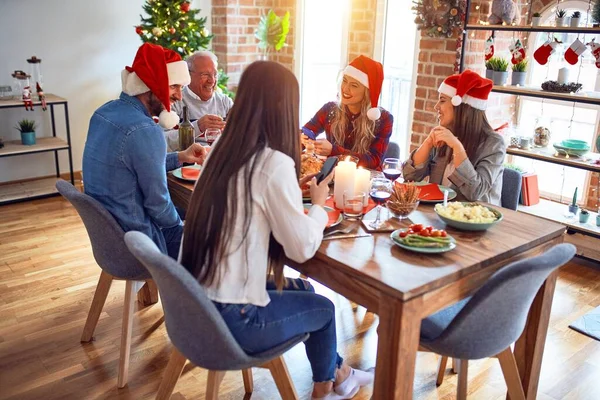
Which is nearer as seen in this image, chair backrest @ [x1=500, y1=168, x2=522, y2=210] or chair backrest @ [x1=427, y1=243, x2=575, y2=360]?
chair backrest @ [x1=427, y1=243, x2=575, y2=360]

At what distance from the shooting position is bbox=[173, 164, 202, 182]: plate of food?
2350mm

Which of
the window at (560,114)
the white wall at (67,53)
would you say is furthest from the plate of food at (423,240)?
the white wall at (67,53)

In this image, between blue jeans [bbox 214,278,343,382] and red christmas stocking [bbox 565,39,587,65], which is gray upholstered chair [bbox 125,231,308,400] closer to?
blue jeans [bbox 214,278,343,382]

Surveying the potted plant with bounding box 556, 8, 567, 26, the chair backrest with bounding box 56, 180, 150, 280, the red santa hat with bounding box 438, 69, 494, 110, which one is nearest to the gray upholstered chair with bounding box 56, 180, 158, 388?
the chair backrest with bounding box 56, 180, 150, 280

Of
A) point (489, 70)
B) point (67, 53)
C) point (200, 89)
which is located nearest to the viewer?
point (200, 89)

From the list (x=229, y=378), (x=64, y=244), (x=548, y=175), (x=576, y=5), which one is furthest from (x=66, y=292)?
(x=576, y=5)

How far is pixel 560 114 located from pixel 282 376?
293 cm

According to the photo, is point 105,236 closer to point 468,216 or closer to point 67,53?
point 468,216

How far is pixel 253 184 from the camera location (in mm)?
1527

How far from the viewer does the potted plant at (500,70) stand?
3.56 m

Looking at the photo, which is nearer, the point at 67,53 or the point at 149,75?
the point at 149,75

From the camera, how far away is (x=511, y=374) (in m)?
1.87

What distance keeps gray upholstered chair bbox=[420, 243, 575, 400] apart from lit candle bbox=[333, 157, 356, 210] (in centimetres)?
50

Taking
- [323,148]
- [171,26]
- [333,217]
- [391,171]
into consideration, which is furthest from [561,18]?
[171,26]
